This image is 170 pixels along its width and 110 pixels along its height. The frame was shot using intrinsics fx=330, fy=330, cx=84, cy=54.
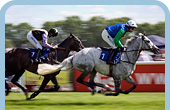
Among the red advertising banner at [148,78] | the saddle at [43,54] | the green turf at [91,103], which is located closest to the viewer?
the green turf at [91,103]

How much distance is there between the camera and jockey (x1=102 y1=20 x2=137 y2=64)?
725cm

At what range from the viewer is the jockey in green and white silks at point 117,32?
7.25 metres

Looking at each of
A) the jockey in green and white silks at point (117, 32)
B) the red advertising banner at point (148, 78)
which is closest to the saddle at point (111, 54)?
the jockey in green and white silks at point (117, 32)

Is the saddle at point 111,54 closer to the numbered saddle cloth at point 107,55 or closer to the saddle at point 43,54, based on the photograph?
the numbered saddle cloth at point 107,55

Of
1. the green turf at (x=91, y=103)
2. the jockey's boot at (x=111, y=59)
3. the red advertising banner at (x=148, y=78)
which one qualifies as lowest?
the green turf at (x=91, y=103)

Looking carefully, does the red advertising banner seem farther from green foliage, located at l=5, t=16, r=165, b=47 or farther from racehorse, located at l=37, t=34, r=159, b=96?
racehorse, located at l=37, t=34, r=159, b=96

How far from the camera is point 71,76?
31.7ft

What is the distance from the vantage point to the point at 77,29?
10.6 meters

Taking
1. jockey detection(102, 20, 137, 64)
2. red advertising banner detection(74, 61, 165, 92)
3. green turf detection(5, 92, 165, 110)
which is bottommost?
green turf detection(5, 92, 165, 110)

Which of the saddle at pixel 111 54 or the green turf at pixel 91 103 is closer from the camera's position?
the green turf at pixel 91 103

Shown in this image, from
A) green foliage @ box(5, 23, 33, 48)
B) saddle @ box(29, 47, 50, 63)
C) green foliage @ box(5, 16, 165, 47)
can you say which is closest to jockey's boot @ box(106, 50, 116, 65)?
saddle @ box(29, 47, 50, 63)

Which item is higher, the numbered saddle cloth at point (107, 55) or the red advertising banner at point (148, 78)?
the numbered saddle cloth at point (107, 55)

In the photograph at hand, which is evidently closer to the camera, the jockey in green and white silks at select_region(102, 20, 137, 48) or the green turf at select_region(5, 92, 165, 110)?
the green turf at select_region(5, 92, 165, 110)

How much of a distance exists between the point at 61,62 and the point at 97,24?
2998mm
